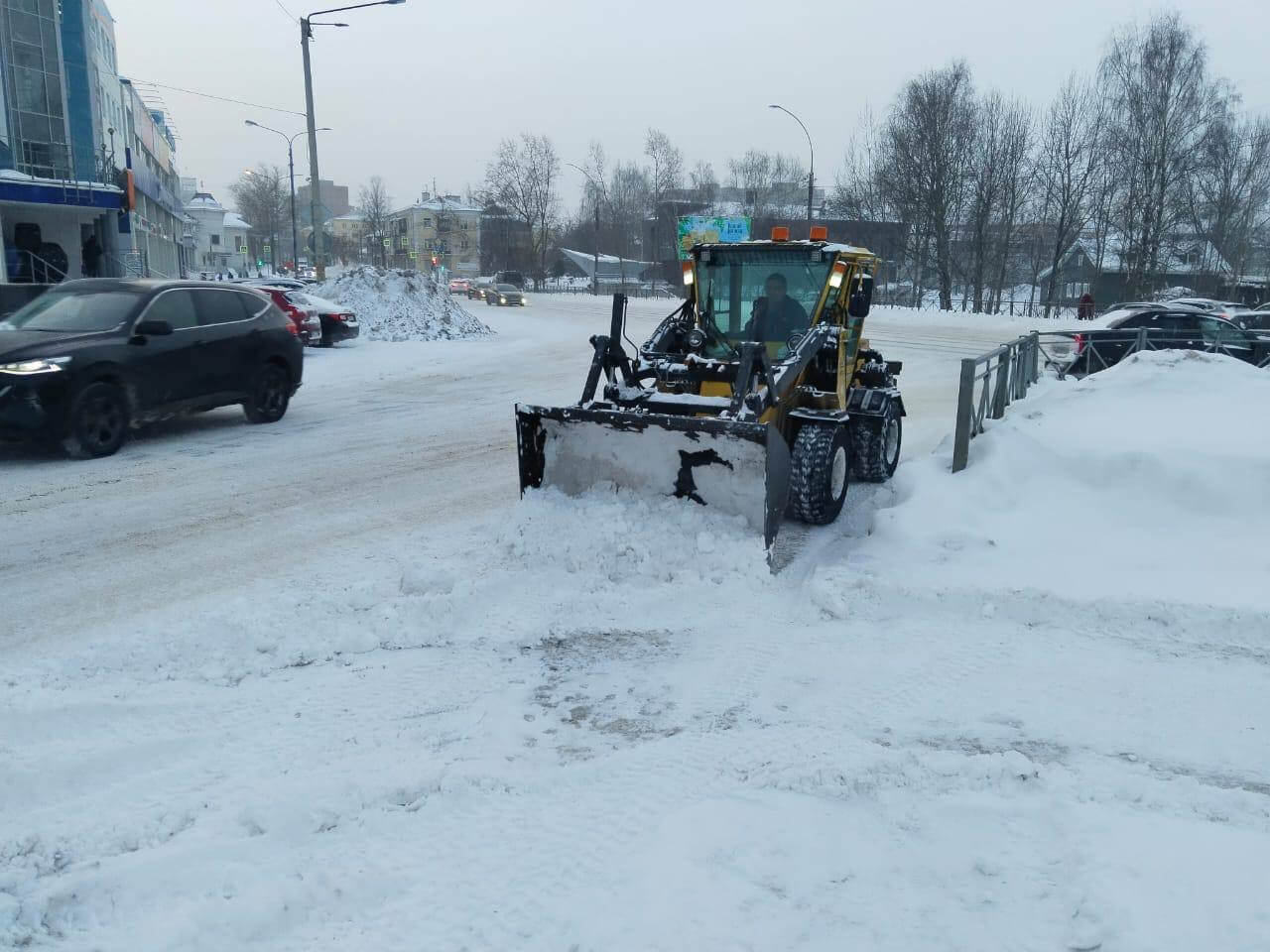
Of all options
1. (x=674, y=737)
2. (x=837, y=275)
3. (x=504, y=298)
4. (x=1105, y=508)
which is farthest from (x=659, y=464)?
(x=504, y=298)

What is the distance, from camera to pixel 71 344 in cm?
898

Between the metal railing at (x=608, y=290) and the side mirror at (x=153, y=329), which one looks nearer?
the side mirror at (x=153, y=329)

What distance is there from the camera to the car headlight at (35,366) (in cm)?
854

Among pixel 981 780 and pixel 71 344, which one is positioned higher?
pixel 71 344

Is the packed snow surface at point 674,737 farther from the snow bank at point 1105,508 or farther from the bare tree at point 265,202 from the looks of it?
the bare tree at point 265,202

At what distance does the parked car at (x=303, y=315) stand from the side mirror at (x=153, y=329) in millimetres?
11112

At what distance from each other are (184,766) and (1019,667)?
13.3 feet

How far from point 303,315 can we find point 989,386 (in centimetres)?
1579

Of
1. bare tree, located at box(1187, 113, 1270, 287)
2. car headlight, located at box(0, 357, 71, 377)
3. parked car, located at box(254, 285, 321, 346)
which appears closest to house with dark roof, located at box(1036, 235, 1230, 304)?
bare tree, located at box(1187, 113, 1270, 287)

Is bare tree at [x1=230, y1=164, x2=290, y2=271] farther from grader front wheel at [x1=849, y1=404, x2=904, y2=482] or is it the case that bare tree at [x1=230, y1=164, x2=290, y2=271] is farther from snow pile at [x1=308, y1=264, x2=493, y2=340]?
grader front wheel at [x1=849, y1=404, x2=904, y2=482]

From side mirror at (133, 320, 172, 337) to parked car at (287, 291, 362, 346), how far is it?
1232 centimetres

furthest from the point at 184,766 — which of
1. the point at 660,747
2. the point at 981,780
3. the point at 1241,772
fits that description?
the point at 1241,772

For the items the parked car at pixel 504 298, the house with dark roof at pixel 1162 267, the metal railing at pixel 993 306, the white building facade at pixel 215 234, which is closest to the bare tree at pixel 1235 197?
the house with dark roof at pixel 1162 267

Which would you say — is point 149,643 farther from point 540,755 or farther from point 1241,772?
point 1241,772
